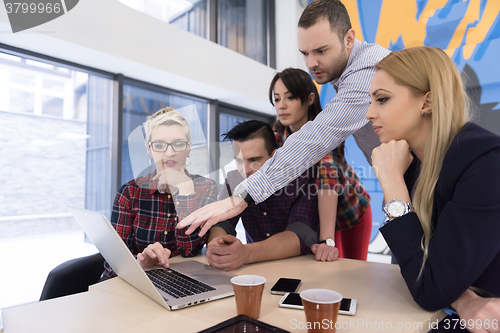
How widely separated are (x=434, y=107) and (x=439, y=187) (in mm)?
213

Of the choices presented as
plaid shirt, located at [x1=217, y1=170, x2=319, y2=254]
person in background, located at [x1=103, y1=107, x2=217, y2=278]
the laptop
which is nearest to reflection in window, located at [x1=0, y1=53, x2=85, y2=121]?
person in background, located at [x1=103, y1=107, x2=217, y2=278]

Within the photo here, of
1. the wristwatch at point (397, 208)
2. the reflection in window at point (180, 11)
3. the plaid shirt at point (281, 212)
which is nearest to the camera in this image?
the wristwatch at point (397, 208)

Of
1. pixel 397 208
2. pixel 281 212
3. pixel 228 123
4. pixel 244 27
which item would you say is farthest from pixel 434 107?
pixel 244 27

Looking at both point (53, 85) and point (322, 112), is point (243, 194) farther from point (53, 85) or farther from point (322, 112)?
point (53, 85)

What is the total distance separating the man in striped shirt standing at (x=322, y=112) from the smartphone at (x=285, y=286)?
25 centimetres

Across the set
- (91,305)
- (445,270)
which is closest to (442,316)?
(445,270)

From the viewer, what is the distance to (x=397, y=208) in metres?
0.82

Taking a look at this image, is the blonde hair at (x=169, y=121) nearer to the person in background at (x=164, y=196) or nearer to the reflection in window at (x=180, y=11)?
the person in background at (x=164, y=196)

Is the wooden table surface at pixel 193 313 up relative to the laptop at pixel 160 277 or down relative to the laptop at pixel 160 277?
down

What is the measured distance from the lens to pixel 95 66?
288 centimetres

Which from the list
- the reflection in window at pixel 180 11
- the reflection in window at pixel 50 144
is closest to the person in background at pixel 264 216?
the reflection in window at pixel 50 144

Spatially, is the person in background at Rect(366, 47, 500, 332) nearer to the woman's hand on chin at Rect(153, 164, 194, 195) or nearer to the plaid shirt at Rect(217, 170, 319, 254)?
the plaid shirt at Rect(217, 170, 319, 254)

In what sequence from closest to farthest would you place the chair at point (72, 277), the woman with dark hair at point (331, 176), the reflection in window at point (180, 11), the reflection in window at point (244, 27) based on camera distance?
the chair at point (72, 277), the woman with dark hair at point (331, 176), the reflection in window at point (180, 11), the reflection in window at point (244, 27)

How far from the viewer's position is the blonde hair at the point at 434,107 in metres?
0.83
